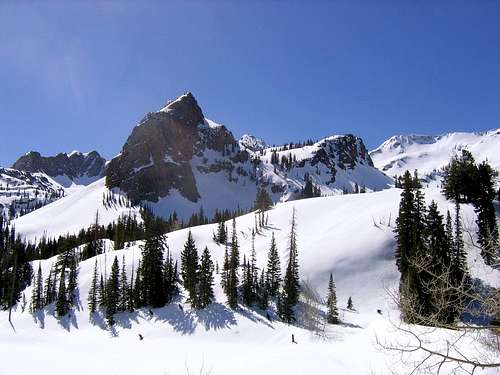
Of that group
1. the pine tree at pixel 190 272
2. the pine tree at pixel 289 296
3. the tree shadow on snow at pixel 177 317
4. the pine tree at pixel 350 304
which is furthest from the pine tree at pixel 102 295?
the pine tree at pixel 350 304

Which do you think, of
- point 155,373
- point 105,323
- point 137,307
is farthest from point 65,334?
point 155,373

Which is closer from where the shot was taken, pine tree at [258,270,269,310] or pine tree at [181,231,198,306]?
Result: pine tree at [258,270,269,310]

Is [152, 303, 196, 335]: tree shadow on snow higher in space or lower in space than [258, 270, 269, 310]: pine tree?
lower

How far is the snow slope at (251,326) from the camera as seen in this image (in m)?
20.7

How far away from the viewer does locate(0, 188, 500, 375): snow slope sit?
67.9ft

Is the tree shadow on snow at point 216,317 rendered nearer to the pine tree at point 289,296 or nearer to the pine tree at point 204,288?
the pine tree at point 204,288

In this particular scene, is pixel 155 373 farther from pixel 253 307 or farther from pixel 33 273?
pixel 33 273

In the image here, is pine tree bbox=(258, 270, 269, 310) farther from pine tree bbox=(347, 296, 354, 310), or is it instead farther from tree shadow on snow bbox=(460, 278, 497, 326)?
tree shadow on snow bbox=(460, 278, 497, 326)

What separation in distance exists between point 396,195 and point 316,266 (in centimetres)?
4591

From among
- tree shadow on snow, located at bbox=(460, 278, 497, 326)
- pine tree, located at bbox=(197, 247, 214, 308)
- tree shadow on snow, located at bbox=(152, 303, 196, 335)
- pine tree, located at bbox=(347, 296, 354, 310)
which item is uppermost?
tree shadow on snow, located at bbox=(460, 278, 497, 326)

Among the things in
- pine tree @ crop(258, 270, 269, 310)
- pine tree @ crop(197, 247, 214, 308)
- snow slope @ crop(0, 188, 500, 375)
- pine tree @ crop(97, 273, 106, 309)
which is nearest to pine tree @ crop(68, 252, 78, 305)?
snow slope @ crop(0, 188, 500, 375)

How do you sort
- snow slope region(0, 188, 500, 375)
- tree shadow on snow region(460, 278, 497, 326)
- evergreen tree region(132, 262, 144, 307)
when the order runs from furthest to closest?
evergreen tree region(132, 262, 144, 307) < snow slope region(0, 188, 500, 375) < tree shadow on snow region(460, 278, 497, 326)

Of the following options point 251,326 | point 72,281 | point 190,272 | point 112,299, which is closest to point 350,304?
point 251,326

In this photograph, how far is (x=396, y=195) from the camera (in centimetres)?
11262
